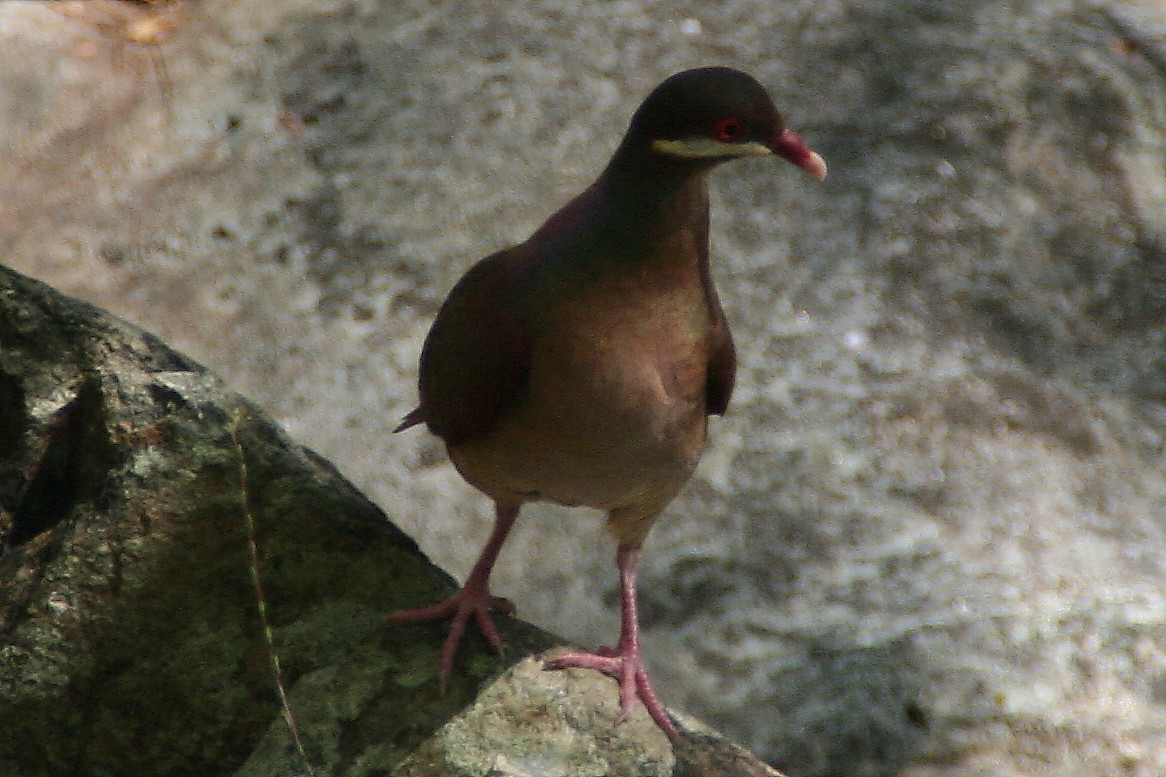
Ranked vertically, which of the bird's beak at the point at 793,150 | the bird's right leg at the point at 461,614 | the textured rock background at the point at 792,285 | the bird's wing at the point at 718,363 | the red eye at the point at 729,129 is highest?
the red eye at the point at 729,129

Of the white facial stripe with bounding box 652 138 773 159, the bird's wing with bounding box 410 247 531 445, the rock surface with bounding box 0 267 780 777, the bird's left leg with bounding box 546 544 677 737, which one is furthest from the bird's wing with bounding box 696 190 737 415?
the rock surface with bounding box 0 267 780 777

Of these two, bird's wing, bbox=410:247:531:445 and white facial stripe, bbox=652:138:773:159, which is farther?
bird's wing, bbox=410:247:531:445

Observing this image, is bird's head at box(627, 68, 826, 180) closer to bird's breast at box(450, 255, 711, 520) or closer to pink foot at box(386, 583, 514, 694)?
bird's breast at box(450, 255, 711, 520)

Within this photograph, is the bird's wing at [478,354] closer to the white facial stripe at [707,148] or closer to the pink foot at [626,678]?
the white facial stripe at [707,148]

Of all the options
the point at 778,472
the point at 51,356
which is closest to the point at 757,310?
the point at 778,472

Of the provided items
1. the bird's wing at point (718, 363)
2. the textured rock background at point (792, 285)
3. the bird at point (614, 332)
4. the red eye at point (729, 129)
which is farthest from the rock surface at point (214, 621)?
the red eye at point (729, 129)

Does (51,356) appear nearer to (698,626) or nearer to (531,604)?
(531,604)

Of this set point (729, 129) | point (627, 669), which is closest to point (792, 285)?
point (627, 669)
